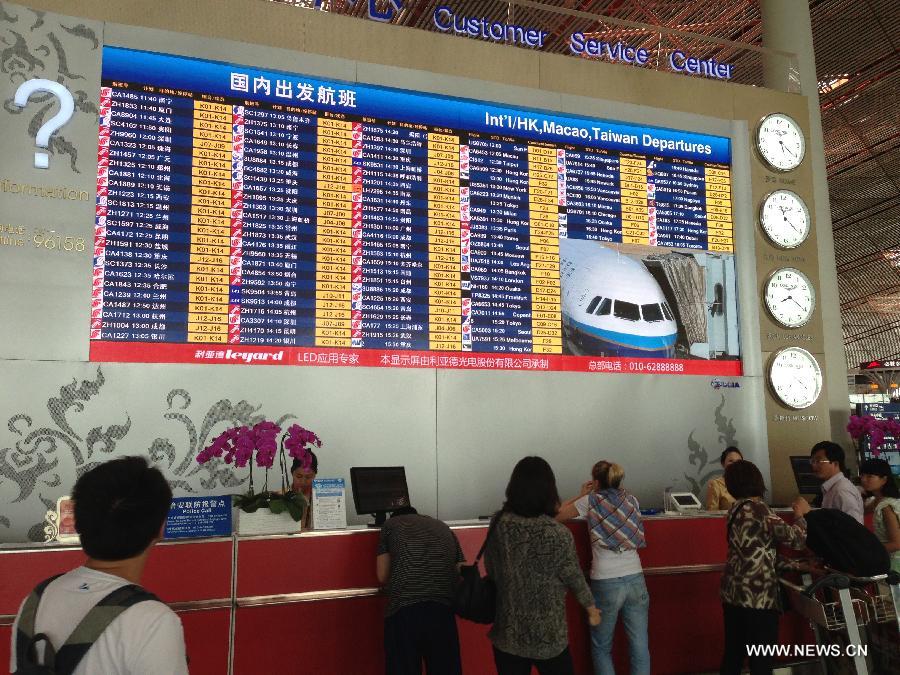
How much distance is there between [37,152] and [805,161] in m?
5.50

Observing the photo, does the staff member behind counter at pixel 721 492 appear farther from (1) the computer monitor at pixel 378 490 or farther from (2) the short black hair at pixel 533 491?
(2) the short black hair at pixel 533 491

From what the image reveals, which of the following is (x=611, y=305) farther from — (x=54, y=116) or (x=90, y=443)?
(x=54, y=116)

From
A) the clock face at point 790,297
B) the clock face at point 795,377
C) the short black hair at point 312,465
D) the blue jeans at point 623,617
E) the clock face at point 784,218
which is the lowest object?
the blue jeans at point 623,617

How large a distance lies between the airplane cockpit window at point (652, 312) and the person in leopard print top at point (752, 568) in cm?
224

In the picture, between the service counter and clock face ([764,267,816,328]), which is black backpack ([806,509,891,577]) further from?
clock face ([764,267,816,328])

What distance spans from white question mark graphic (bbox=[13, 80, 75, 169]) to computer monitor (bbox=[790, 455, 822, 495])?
5070 millimetres

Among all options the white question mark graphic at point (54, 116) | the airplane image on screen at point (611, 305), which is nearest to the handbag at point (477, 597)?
the airplane image on screen at point (611, 305)

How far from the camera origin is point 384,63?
5.37m

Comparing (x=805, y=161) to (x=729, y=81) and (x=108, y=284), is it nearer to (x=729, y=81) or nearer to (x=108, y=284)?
(x=729, y=81)

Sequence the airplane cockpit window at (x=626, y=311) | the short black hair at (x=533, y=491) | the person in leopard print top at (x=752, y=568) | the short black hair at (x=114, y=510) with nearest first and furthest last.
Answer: the short black hair at (x=114, y=510)
the short black hair at (x=533, y=491)
the person in leopard print top at (x=752, y=568)
the airplane cockpit window at (x=626, y=311)

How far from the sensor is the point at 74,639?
1.38 meters

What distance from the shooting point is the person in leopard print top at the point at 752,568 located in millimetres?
3488

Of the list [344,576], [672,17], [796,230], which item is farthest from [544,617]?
[672,17]

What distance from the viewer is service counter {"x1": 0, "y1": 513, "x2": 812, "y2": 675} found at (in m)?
3.32
